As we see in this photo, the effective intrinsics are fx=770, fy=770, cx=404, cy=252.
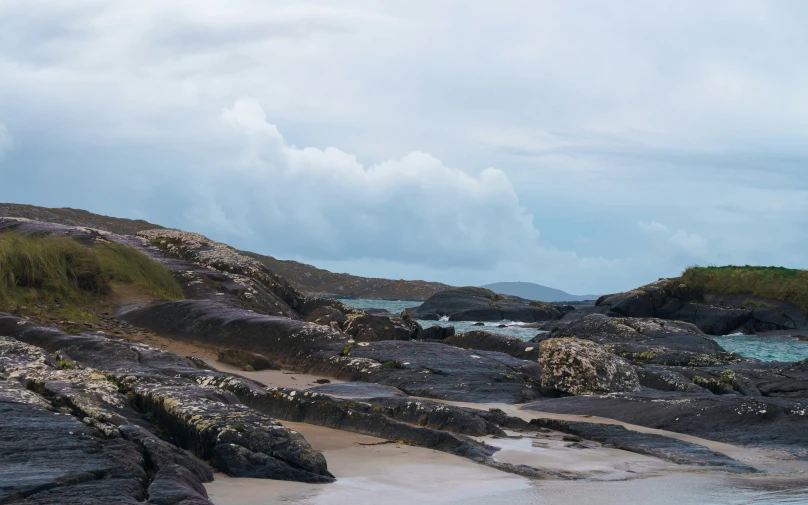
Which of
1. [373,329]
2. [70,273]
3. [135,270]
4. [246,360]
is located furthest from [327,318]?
[70,273]

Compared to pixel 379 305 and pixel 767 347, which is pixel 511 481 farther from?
pixel 379 305

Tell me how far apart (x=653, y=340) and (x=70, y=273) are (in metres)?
15.1

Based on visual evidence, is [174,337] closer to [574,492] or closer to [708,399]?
[708,399]

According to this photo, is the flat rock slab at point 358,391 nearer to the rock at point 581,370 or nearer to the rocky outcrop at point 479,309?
the rock at point 581,370

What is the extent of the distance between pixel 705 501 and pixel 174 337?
39.2 feet

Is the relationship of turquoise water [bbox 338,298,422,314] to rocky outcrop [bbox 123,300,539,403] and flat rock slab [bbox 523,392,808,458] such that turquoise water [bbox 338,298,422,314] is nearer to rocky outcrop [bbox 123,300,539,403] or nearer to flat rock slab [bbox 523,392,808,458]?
rocky outcrop [bbox 123,300,539,403]

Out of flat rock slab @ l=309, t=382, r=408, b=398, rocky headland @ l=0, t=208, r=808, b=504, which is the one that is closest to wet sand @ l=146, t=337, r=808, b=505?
rocky headland @ l=0, t=208, r=808, b=504

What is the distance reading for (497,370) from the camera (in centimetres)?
1299

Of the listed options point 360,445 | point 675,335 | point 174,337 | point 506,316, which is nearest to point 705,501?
point 360,445

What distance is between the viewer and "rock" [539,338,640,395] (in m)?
11.9

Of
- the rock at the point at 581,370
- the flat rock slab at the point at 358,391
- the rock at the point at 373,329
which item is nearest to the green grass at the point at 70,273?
the rock at the point at 373,329

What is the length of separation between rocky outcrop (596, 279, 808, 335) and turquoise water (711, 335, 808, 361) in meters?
2.92

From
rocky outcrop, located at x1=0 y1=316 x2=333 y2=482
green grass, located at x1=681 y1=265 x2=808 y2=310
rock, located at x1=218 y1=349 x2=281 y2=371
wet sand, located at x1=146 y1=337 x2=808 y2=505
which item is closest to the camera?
wet sand, located at x1=146 y1=337 x2=808 y2=505

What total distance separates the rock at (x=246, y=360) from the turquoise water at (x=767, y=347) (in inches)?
769
